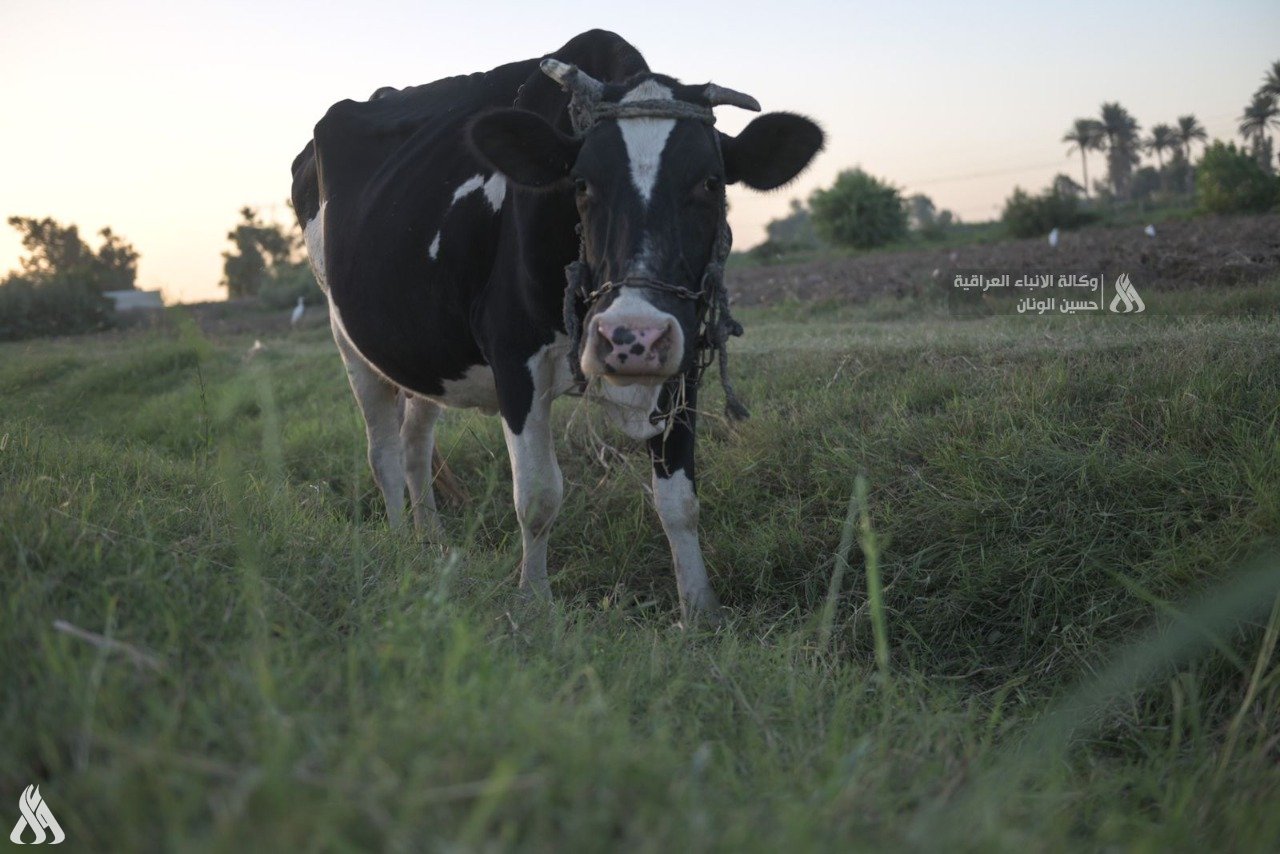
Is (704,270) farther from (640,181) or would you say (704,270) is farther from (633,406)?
(633,406)

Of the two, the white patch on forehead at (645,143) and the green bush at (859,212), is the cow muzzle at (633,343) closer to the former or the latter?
the white patch on forehead at (645,143)

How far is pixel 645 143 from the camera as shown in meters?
3.24


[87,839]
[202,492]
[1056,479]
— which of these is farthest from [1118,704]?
[202,492]

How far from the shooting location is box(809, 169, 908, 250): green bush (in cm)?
4391

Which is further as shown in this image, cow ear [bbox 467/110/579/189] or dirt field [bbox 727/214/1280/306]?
dirt field [bbox 727/214/1280/306]

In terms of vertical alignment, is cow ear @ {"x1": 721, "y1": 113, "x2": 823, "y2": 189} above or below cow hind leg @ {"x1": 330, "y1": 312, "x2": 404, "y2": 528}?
above

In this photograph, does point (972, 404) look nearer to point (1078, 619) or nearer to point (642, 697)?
point (1078, 619)

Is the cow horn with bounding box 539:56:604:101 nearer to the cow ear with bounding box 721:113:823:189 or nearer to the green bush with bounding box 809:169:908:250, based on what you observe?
the cow ear with bounding box 721:113:823:189

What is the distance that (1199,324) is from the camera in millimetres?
5551

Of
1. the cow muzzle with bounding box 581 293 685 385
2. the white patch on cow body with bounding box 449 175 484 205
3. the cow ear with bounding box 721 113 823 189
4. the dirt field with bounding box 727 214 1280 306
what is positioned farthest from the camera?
A: the dirt field with bounding box 727 214 1280 306

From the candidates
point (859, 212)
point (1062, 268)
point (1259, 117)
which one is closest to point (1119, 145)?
point (1259, 117)

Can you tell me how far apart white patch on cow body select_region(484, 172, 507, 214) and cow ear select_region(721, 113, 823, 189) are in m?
0.89

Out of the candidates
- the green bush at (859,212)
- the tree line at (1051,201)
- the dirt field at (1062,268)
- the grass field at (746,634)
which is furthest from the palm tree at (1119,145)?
the grass field at (746,634)

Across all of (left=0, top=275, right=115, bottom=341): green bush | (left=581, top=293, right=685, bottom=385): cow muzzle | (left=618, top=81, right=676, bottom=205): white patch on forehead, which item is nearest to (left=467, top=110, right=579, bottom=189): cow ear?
(left=618, top=81, right=676, bottom=205): white patch on forehead
